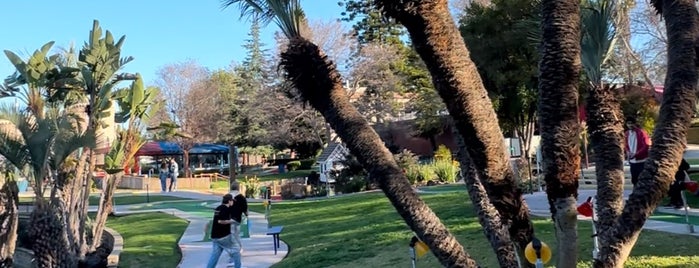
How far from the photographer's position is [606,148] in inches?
207

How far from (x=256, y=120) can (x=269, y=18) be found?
4096 cm

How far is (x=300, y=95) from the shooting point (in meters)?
4.50

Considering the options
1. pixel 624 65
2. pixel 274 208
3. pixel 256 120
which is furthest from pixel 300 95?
pixel 256 120

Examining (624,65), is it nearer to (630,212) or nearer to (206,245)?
(206,245)

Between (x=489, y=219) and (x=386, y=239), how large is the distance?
542cm

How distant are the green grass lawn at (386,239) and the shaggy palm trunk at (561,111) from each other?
9.26 ft

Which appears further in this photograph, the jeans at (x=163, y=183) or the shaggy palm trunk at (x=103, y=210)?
the jeans at (x=163, y=183)

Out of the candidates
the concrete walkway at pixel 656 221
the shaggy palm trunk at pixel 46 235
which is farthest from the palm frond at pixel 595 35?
the shaggy palm trunk at pixel 46 235

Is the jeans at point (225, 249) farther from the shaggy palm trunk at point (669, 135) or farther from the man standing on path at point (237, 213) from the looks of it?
the shaggy palm trunk at point (669, 135)

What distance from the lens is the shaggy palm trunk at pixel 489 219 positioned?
4738 millimetres

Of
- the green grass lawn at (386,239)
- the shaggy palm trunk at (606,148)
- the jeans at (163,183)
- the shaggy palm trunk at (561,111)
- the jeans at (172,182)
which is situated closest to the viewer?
the shaggy palm trunk at (561,111)

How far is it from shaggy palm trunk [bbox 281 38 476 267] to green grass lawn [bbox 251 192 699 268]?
290 centimetres

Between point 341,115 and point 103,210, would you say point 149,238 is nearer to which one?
point 103,210

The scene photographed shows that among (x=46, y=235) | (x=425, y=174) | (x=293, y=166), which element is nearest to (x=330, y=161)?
(x=425, y=174)
